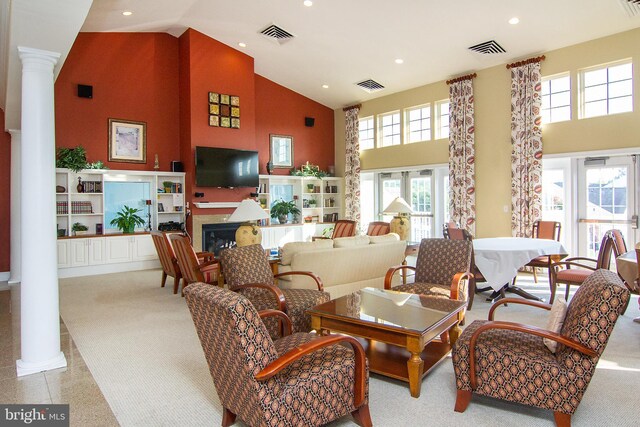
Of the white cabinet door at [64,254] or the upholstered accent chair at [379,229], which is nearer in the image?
the white cabinet door at [64,254]

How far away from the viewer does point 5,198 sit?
775cm

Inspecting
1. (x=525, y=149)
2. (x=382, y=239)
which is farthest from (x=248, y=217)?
(x=525, y=149)

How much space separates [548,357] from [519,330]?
0.25 m

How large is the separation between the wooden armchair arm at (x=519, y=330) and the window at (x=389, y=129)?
824 centimetres

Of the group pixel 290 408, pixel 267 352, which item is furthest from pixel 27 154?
pixel 290 408

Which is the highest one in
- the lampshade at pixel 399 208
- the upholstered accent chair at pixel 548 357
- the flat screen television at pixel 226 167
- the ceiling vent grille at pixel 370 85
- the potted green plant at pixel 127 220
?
the ceiling vent grille at pixel 370 85

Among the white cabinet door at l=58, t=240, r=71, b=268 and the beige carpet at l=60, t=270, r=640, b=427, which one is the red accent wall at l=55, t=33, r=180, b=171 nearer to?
the white cabinet door at l=58, t=240, r=71, b=268

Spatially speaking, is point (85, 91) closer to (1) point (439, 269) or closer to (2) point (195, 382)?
(2) point (195, 382)

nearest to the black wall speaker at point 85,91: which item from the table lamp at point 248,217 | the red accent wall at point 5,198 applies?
the red accent wall at point 5,198

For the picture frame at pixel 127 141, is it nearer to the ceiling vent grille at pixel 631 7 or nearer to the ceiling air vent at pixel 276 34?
the ceiling air vent at pixel 276 34

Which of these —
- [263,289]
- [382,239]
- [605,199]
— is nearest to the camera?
[263,289]

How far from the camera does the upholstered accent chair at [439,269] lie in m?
4.34

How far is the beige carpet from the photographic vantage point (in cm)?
265

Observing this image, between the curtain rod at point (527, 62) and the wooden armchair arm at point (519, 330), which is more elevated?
the curtain rod at point (527, 62)
